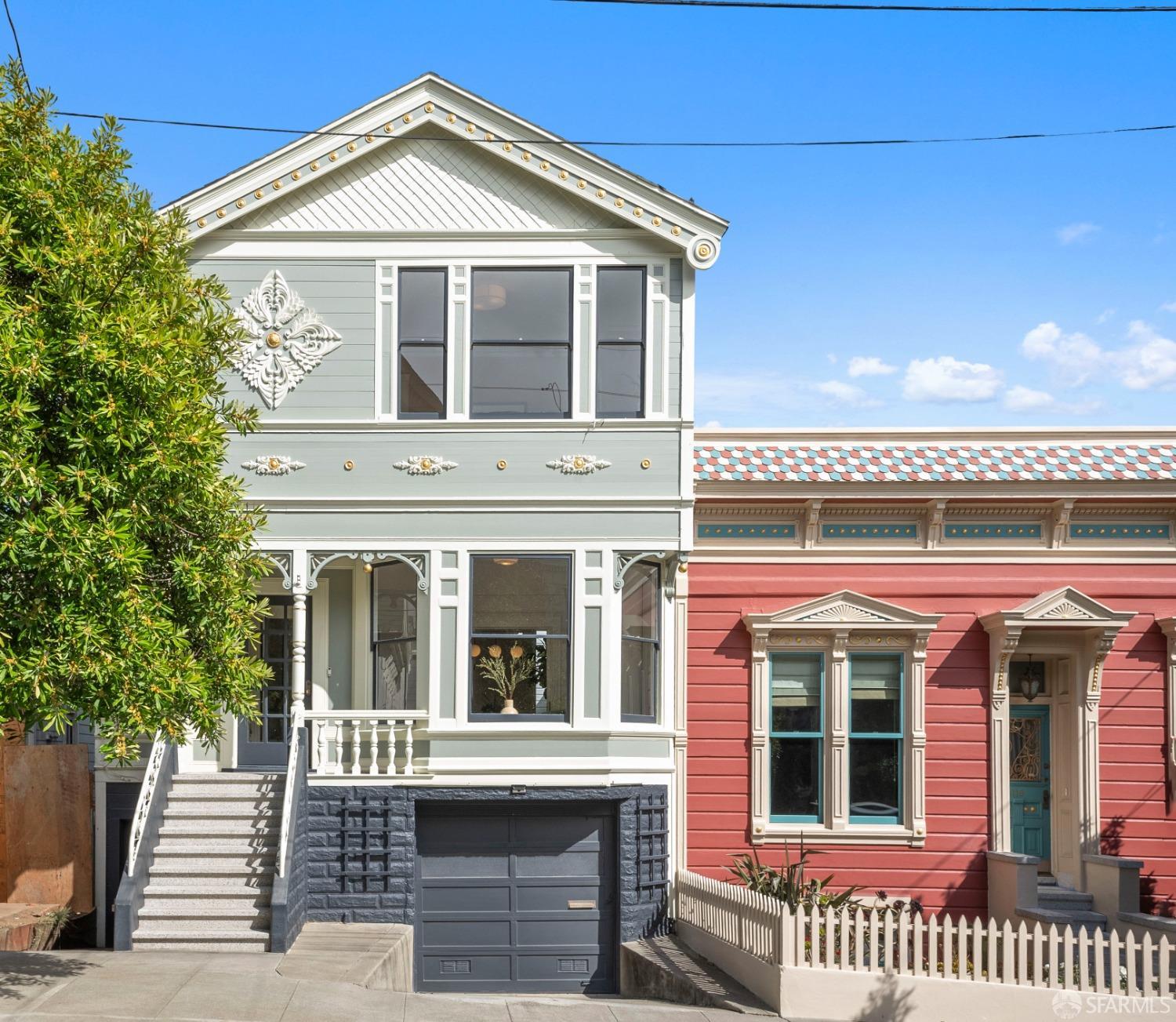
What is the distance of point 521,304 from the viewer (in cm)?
1541

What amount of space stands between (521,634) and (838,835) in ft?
15.4

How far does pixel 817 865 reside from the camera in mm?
16125

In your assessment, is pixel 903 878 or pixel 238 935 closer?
pixel 238 935

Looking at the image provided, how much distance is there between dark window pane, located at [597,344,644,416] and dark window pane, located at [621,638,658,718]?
2.72 m

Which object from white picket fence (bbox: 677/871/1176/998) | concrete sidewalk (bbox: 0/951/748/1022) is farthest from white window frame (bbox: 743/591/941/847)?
concrete sidewalk (bbox: 0/951/748/1022)

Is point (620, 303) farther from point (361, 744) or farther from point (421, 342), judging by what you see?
point (361, 744)

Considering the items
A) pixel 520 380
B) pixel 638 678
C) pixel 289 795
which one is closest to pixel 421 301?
pixel 520 380

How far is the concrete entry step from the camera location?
487 inches

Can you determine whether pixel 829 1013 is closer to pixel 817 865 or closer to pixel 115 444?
pixel 817 865

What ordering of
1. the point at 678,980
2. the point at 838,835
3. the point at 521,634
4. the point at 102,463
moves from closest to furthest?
the point at 102,463
the point at 678,980
the point at 521,634
the point at 838,835

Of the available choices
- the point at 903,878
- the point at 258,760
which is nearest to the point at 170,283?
the point at 258,760

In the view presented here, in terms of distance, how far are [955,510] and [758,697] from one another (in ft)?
11.0

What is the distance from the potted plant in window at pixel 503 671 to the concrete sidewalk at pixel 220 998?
12.3ft

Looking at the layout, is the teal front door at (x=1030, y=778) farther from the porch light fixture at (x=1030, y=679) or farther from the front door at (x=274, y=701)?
the front door at (x=274, y=701)
